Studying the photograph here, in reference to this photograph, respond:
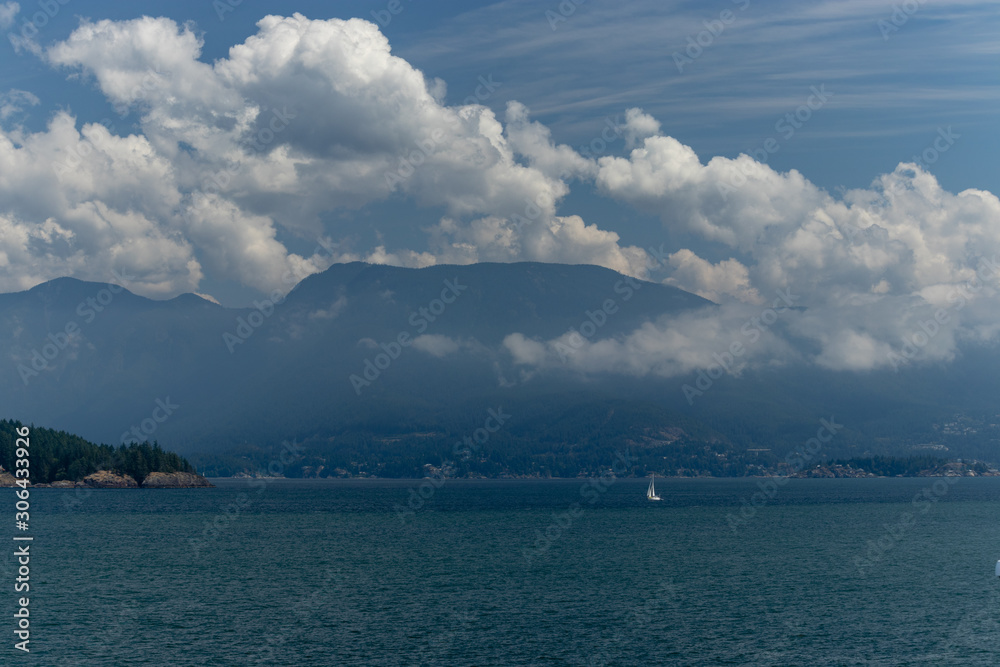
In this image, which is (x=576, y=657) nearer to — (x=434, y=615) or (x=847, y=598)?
(x=434, y=615)

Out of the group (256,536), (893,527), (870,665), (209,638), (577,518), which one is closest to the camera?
(870,665)

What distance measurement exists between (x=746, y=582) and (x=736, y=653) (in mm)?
32961

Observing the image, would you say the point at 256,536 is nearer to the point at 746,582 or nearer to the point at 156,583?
the point at 156,583

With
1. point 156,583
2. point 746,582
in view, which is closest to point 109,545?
point 156,583

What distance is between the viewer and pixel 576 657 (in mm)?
64812

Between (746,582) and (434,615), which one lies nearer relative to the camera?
(434,615)

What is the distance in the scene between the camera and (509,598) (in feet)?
288

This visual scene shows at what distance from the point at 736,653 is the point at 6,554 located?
99.0m

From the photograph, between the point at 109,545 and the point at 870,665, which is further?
the point at 109,545

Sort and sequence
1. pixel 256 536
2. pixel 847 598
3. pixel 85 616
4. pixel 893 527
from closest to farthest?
pixel 85 616
pixel 847 598
pixel 256 536
pixel 893 527

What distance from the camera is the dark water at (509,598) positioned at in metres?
66.6

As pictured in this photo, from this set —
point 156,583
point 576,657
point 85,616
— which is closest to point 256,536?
point 156,583

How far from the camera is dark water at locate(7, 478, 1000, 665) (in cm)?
6656

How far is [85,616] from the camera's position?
3073 inches
